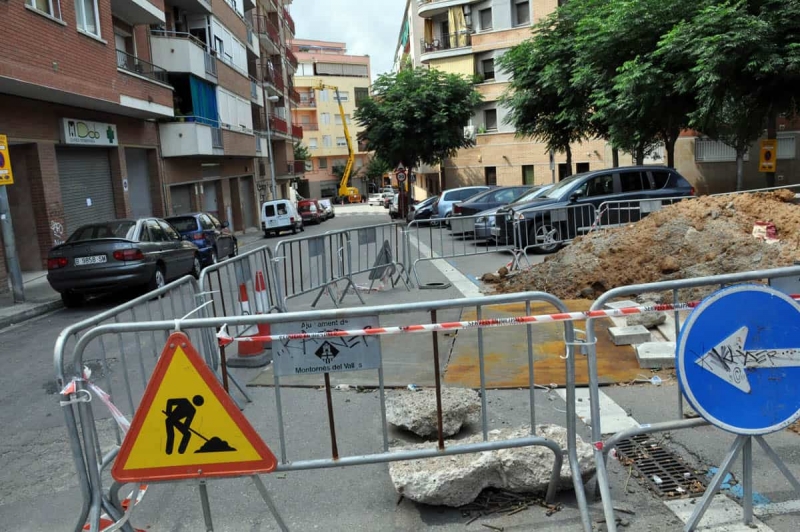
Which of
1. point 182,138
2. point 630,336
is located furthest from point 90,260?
point 182,138

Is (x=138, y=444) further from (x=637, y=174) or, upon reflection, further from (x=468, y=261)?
(x=637, y=174)

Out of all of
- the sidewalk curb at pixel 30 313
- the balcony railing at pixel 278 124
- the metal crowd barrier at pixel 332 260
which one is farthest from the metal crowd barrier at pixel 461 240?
the balcony railing at pixel 278 124

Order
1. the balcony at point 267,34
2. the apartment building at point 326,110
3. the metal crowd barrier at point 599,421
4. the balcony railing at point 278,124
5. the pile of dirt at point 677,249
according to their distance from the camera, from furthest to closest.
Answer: the apartment building at point 326,110, the balcony railing at point 278,124, the balcony at point 267,34, the pile of dirt at point 677,249, the metal crowd barrier at point 599,421

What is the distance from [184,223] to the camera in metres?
18.2

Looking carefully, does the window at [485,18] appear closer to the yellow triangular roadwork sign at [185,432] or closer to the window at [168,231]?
the window at [168,231]

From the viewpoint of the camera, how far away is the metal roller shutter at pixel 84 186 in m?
18.9

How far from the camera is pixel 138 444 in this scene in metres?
3.40

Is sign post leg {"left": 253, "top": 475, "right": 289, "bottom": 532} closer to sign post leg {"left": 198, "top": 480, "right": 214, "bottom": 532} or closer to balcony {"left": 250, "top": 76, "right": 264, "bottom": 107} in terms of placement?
sign post leg {"left": 198, "top": 480, "right": 214, "bottom": 532}

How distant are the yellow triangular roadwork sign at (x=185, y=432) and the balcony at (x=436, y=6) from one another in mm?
46002

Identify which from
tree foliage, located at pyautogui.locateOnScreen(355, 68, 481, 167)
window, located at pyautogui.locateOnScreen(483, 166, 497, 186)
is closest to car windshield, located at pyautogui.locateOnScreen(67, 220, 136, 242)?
tree foliage, located at pyautogui.locateOnScreen(355, 68, 481, 167)

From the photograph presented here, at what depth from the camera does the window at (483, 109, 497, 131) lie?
4559cm

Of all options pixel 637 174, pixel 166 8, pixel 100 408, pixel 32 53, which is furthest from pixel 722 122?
pixel 166 8

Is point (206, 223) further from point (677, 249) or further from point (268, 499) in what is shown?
point (268, 499)

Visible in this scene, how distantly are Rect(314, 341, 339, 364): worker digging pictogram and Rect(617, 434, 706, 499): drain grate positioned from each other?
206 centimetres
